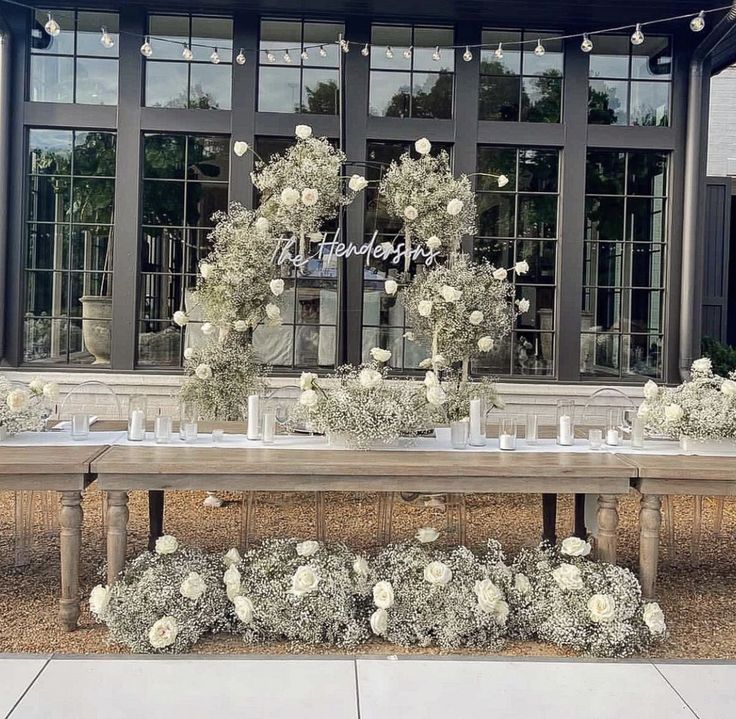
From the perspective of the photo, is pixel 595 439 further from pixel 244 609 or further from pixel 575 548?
pixel 244 609

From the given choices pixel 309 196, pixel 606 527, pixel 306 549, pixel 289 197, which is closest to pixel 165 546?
pixel 306 549

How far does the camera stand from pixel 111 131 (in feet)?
22.9

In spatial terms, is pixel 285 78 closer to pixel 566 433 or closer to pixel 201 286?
pixel 201 286

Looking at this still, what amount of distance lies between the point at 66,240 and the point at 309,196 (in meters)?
2.62

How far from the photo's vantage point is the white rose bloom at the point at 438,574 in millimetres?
3418

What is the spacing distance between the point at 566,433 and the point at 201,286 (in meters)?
3.06

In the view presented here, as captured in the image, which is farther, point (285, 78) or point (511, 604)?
point (285, 78)

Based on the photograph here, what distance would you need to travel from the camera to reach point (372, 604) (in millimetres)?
3533

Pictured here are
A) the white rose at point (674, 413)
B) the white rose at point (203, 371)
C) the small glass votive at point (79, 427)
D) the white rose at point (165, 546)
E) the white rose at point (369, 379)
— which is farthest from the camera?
the white rose at point (203, 371)

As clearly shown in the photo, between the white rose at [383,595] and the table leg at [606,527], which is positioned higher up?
the table leg at [606,527]

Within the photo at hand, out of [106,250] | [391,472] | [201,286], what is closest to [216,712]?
[391,472]

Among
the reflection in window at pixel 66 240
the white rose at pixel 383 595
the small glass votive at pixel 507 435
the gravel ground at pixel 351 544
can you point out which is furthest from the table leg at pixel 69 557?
the reflection in window at pixel 66 240

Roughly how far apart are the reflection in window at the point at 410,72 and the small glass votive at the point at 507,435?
3.86 meters

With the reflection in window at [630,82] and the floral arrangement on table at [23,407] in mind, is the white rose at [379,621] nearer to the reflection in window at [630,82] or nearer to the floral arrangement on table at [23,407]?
the floral arrangement on table at [23,407]
